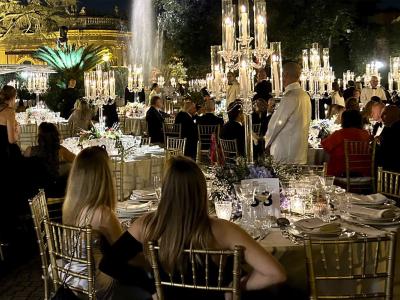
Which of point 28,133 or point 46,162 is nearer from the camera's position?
point 46,162

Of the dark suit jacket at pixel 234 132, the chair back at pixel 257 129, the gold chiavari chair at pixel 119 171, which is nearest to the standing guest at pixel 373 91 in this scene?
the chair back at pixel 257 129

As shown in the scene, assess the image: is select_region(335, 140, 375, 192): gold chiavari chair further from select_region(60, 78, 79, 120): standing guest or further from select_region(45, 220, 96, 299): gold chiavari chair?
select_region(60, 78, 79, 120): standing guest

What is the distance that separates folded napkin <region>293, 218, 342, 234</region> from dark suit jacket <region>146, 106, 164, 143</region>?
8015mm

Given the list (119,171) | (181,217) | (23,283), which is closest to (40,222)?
(181,217)

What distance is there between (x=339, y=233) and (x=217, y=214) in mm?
766

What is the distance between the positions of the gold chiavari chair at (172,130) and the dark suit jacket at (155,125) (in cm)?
12

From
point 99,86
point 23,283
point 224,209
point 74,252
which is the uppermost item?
point 99,86

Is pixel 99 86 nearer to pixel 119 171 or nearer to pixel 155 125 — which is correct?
pixel 119 171

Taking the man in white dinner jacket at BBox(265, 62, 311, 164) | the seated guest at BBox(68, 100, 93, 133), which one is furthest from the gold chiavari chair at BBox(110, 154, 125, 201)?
the seated guest at BBox(68, 100, 93, 133)

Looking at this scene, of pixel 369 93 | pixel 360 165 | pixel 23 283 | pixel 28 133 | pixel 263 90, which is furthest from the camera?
pixel 369 93

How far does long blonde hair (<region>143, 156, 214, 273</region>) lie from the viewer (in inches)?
113

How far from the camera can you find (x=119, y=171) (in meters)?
7.21

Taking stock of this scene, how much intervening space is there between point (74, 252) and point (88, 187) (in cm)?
36

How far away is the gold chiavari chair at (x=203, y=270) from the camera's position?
9.05 ft
